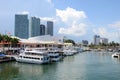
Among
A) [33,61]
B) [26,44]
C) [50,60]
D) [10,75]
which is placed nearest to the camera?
[10,75]

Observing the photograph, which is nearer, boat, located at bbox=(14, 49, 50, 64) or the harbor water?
the harbor water

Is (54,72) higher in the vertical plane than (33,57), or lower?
lower

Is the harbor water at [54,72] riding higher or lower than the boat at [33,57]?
lower

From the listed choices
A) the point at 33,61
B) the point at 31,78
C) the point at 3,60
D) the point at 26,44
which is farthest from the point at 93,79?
the point at 26,44

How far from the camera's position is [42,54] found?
58.9 meters

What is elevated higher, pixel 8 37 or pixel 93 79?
pixel 8 37

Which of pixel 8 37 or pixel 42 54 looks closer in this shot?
pixel 42 54

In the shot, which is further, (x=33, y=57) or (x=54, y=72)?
(x=33, y=57)

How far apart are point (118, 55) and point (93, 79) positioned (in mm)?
55465

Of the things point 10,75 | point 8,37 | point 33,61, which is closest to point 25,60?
point 33,61

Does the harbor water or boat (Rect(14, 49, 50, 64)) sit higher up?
boat (Rect(14, 49, 50, 64))

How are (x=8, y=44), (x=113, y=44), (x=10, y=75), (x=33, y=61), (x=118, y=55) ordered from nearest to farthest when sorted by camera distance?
(x=10, y=75) < (x=33, y=61) < (x=8, y=44) < (x=118, y=55) < (x=113, y=44)

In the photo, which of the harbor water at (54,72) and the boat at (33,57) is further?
the boat at (33,57)

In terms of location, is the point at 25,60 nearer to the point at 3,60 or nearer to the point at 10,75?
the point at 3,60
